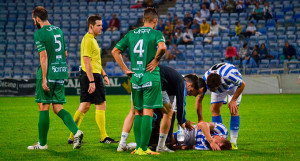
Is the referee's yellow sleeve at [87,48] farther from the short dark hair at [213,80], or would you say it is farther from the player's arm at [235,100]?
the player's arm at [235,100]

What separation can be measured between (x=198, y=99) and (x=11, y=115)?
292 inches

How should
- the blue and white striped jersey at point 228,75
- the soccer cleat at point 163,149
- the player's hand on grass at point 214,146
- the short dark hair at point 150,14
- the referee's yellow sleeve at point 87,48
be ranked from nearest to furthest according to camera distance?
the short dark hair at point 150,14 → the soccer cleat at point 163,149 → the player's hand on grass at point 214,146 → the blue and white striped jersey at point 228,75 → the referee's yellow sleeve at point 87,48

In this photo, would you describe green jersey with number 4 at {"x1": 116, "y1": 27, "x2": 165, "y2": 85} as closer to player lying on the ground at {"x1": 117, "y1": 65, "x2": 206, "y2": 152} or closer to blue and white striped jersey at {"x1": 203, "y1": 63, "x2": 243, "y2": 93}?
player lying on the ground at {"x1": 117, "y1": 65, "x2": 206, "y2": 152}

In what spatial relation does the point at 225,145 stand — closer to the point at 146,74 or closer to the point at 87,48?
the point at 146,74

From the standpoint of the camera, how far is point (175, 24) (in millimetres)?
26016

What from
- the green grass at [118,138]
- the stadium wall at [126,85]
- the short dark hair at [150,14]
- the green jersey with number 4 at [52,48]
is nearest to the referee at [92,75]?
the green grass at [118,138]

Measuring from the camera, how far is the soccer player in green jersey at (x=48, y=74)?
684 cm

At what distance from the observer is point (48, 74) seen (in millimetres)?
6898

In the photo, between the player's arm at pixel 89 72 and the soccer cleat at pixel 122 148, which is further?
the player's arm at pixel 89 72

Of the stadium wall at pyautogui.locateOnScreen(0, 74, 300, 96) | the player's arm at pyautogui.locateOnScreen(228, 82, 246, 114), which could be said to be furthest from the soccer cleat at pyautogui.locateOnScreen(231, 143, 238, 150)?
the stadium wall at pyautogui.locateOnScreen(0, 74, 300, 96)

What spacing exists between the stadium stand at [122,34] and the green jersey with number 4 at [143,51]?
1582 centimetres

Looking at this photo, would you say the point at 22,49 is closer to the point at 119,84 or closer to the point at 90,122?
the point at 119,84

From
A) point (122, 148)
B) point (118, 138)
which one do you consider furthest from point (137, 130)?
point (118, 138)

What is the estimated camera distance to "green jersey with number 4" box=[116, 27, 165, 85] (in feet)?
20.6
